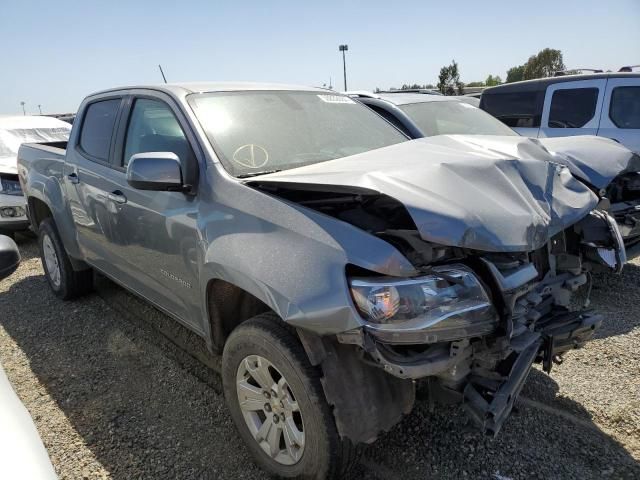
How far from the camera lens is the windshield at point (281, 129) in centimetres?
266

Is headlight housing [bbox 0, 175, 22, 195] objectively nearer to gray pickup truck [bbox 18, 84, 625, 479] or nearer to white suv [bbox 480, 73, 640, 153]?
gray pickup truck [bbox 18, 84, 625, 479]

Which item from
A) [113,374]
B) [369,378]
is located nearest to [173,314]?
[113,374]

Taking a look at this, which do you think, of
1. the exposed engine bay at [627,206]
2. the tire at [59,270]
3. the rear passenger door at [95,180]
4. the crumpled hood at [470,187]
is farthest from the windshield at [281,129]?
the tire at [59,270]

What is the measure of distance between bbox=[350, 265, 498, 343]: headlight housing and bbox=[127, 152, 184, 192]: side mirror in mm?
1173

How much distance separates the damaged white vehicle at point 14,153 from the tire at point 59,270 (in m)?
2.19

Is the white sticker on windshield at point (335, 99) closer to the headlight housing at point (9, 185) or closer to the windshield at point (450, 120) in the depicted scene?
the windshield at point (450, 120)

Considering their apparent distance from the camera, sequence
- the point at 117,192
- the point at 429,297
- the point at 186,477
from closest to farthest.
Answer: the point at 429,297, the point at 186,477, the point at 117,192

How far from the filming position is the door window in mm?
2826

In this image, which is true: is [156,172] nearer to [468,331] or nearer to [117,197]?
[117,197]

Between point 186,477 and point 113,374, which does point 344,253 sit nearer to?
point 186,477

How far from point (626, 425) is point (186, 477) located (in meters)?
2.35

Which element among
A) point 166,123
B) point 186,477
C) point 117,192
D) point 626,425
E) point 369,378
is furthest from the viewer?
point 117,192

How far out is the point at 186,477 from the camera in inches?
94.6

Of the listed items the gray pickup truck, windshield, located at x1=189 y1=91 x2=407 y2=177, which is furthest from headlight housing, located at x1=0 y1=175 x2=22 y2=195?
windshield, located at x1=189 y1=91 x2=407 y2=177
